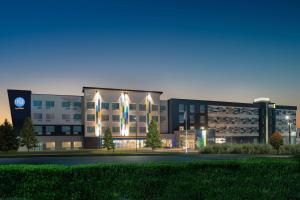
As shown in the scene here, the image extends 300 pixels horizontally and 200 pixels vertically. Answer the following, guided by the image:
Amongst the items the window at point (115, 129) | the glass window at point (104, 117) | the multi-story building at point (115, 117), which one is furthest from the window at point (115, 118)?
the window at point (115, 129)

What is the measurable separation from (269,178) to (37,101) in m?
61.7

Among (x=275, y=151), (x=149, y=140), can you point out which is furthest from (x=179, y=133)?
(x=275, y=151)

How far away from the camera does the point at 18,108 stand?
62188 mm

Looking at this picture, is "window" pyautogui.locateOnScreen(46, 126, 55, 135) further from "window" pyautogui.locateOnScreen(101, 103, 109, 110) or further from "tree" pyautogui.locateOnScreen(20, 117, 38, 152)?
"window" pyautogui.locateOnScreen(101, 103, 109, 110)

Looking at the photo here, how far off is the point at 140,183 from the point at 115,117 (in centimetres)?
5907

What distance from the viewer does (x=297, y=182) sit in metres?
11.9

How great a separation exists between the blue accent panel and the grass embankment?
185ft

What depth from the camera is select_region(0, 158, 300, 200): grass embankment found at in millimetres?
10539

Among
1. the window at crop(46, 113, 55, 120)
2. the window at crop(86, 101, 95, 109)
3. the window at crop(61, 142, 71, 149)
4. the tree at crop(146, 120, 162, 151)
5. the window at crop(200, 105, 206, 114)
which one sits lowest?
the window at crop(61, 142, 71, 149)

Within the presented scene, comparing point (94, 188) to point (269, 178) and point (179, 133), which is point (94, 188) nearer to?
point (269, 178)

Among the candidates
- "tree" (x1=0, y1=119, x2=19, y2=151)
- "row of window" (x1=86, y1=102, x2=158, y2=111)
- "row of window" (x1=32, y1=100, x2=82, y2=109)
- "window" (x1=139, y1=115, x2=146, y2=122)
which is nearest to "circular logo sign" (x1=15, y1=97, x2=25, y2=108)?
"row of window" (x1=32, y1=100, x2=82, y2=109)

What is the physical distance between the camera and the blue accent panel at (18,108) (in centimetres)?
6153

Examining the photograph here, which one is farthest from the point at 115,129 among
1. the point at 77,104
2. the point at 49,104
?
the point at 49,104

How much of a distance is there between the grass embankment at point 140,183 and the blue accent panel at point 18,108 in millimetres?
56356
